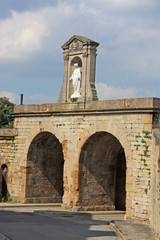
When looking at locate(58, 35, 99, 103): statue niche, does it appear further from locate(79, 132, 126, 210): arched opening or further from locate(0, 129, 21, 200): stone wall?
locate(0, 129, 21, 200): stone wall

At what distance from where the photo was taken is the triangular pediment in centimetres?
1916

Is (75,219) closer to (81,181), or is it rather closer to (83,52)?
(81,181)

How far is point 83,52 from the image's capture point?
19.4 metres

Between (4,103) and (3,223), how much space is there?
29429mm

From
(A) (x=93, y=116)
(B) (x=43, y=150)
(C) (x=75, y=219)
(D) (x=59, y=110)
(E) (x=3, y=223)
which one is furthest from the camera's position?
(B) (x=43, y=150)

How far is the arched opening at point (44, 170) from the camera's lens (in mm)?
21438

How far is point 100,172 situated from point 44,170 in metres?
3.73

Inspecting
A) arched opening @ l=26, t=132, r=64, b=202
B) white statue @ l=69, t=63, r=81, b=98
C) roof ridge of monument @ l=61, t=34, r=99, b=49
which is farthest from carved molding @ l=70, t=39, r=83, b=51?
arched opening @ l=26, t=132, r=64, b=202

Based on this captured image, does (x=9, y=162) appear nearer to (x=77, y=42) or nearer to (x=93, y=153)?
(x=93, y=153)

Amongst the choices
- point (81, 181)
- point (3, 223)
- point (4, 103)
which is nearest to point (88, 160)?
point (81, 181)

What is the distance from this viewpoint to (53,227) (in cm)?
1503

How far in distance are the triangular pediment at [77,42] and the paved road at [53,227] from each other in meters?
7.38

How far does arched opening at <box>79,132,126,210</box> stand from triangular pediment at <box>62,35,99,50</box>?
4023 mm

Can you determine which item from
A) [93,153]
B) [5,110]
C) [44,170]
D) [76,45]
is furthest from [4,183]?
[5,110]
